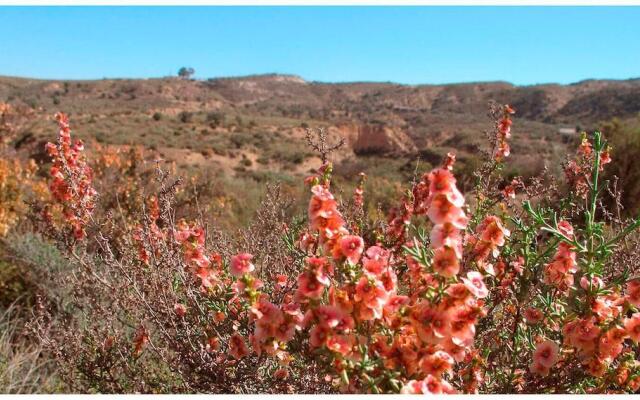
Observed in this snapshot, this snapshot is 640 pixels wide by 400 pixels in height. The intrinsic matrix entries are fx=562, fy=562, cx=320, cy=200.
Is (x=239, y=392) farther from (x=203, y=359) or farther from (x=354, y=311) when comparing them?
(x=354, y=311)

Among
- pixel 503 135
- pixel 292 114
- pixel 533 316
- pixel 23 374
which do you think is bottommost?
pixel 23 374

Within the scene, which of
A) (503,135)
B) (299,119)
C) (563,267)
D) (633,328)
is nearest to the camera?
(633,328)

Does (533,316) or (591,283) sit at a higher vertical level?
(591,283)

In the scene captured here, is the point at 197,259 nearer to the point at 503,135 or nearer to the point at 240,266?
the point at 240,266

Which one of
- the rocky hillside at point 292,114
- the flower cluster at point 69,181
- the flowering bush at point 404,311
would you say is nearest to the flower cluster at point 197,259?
the flowering bush at point 404,311

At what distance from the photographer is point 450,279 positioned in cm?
153

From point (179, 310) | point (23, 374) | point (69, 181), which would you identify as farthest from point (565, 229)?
point (23, 374)


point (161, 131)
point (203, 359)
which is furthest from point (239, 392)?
point (161, 131)

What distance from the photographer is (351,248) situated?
5.31 ft

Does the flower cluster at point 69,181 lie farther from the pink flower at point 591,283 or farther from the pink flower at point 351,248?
the pink flower at point 591,283

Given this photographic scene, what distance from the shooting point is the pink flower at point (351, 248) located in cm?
161

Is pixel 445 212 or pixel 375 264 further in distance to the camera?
pixel 375 264

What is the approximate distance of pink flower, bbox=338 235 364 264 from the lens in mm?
1608

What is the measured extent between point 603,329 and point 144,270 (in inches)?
82.0
